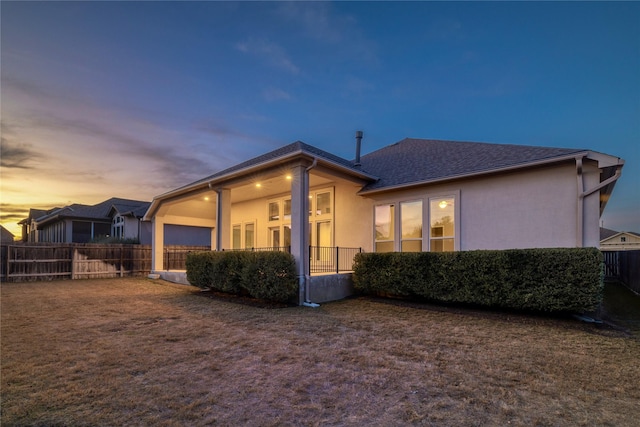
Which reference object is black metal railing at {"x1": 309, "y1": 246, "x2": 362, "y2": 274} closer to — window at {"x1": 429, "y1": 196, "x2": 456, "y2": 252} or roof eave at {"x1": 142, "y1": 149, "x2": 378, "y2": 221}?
window at {"x1": 429, "y1": 196, "x2": 456, "y2": 252}

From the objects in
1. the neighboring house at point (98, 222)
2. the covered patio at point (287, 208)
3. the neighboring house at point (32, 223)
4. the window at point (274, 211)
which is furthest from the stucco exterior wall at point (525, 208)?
the neighboring house at point (32, 223)

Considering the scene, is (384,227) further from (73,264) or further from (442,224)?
(73,264)

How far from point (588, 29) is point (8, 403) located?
1635 cm

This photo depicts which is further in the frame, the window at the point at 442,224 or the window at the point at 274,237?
the window at the point at 274,237

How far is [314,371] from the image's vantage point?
3775mm

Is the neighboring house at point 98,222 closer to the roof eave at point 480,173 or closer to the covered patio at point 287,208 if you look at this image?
the covered patio at point 287,208

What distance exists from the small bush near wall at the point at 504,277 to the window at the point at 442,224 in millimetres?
1533

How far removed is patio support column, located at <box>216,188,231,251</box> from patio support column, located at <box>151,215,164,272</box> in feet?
20.0

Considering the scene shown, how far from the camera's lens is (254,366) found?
3930mm

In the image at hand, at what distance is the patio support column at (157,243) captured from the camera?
1536cm

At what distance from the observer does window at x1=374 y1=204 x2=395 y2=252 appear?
10.4 metres

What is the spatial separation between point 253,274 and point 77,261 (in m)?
12.1

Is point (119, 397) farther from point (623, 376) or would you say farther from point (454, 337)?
point (623, 376)

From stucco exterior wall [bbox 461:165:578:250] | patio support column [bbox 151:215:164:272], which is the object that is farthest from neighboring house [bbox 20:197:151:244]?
stucco exterior wall [bbox 461:165:578:250]
